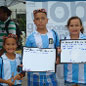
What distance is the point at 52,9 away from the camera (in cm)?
368

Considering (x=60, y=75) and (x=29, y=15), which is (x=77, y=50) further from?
(x=29, y=15)

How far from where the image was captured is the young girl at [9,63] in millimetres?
2635

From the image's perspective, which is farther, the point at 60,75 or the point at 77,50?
the point at 60,75

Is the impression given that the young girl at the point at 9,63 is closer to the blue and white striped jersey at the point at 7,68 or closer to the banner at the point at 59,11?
the blue and white striped jersey at the point at 7,68

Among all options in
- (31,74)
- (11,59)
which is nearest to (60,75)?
(31,74)

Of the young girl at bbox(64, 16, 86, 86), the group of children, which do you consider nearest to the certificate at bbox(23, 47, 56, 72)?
the group of children

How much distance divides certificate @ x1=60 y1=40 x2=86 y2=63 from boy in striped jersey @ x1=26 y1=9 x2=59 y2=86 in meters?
0.19

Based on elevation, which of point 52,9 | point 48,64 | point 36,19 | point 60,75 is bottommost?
point 60,75

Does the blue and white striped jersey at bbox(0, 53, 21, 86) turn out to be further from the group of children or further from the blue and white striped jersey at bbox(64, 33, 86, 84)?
the blue and white striped jersey at bbox(64, 33, 86, 84)

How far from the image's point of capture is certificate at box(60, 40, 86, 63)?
2.69 meters

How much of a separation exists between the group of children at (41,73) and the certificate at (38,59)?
8 cm

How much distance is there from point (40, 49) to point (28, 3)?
1.19m

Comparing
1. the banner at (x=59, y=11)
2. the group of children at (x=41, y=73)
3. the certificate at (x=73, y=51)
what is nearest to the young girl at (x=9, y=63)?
the group of children at (x=41, y=73)

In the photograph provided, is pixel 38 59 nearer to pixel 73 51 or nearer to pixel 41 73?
pixel 41 73
